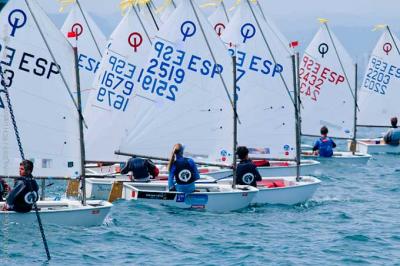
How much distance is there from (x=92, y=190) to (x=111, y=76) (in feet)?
14.4

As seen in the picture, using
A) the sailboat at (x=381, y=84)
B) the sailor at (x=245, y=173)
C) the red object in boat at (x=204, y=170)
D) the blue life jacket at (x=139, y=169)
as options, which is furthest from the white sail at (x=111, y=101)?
the sailboat at (x=381, y=84)

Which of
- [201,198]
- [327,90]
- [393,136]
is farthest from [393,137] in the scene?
[201,198]

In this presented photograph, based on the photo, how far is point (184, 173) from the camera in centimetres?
2527

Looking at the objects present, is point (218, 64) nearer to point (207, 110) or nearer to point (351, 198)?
point (207, 110)

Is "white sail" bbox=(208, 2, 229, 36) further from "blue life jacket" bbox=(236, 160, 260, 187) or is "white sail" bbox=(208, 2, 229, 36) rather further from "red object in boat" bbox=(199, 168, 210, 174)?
"blue life jacket" bbox=(236, 160, 260, 187)

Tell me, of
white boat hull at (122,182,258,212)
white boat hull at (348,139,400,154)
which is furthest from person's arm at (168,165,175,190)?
white boat hull at (348,139,400,154)

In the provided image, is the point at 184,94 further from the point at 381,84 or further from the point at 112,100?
the point at 381,84

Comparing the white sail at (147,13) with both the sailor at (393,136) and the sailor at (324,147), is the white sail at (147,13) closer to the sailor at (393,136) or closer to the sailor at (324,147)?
the sailor at (324,147)

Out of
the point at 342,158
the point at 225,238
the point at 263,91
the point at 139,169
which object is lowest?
the point at 225,238

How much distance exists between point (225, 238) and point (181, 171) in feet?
10.3

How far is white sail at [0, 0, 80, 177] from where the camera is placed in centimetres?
2241

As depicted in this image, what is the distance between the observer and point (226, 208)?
2575 centimetres

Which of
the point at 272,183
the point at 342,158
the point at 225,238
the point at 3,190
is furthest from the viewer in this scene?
the point at 342,158

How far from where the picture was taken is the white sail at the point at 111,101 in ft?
98.9
